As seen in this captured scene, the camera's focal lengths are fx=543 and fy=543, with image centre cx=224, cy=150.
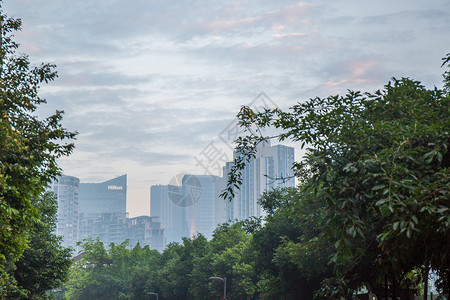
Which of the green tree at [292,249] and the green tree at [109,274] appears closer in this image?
the green tree at [292,249]

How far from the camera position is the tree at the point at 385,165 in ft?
30.9

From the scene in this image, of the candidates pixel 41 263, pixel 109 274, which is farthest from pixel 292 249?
pixel 109 274

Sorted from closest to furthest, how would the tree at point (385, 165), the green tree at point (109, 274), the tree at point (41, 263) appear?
the tree at point (385, 165) < the tree at point (41, 263) < the green tree at point (109, 274)

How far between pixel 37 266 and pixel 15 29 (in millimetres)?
17783

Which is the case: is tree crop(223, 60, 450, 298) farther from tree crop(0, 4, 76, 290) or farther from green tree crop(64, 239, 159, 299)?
green tree crop(64, 239, 159, 299)

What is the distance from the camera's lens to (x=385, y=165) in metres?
9.91

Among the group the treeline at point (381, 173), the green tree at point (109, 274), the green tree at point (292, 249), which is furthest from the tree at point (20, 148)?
the green tree at point (109, 274)

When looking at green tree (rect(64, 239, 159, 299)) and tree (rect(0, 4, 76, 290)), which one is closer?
tree (rect(0, 4, 76, 290))

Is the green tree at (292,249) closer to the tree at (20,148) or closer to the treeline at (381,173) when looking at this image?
the treeline at (381,173)

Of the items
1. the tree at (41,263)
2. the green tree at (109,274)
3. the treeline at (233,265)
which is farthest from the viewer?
the green tree at (109,274)

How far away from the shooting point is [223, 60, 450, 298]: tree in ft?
30.9

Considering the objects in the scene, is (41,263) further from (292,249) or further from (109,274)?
(109,274)

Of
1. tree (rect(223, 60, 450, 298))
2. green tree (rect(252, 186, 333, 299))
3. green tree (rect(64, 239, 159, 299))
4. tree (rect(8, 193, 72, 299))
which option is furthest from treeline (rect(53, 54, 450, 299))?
green tree (rect(64, 239, 159, 299))

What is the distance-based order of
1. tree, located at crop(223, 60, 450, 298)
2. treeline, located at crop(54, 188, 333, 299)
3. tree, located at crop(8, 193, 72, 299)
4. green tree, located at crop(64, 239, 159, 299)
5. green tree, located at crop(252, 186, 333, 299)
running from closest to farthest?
1. tree, located at crop(223, 60, 450, 298)
2. green tree, located at crop(252, 186, 333, 299)
3. treeline, located at crop(54, 188, 333, 299)
4. tree, located at crop(8, 193, 72, 299)
5. green tree, located at crop(64, 239, 159, 299)
